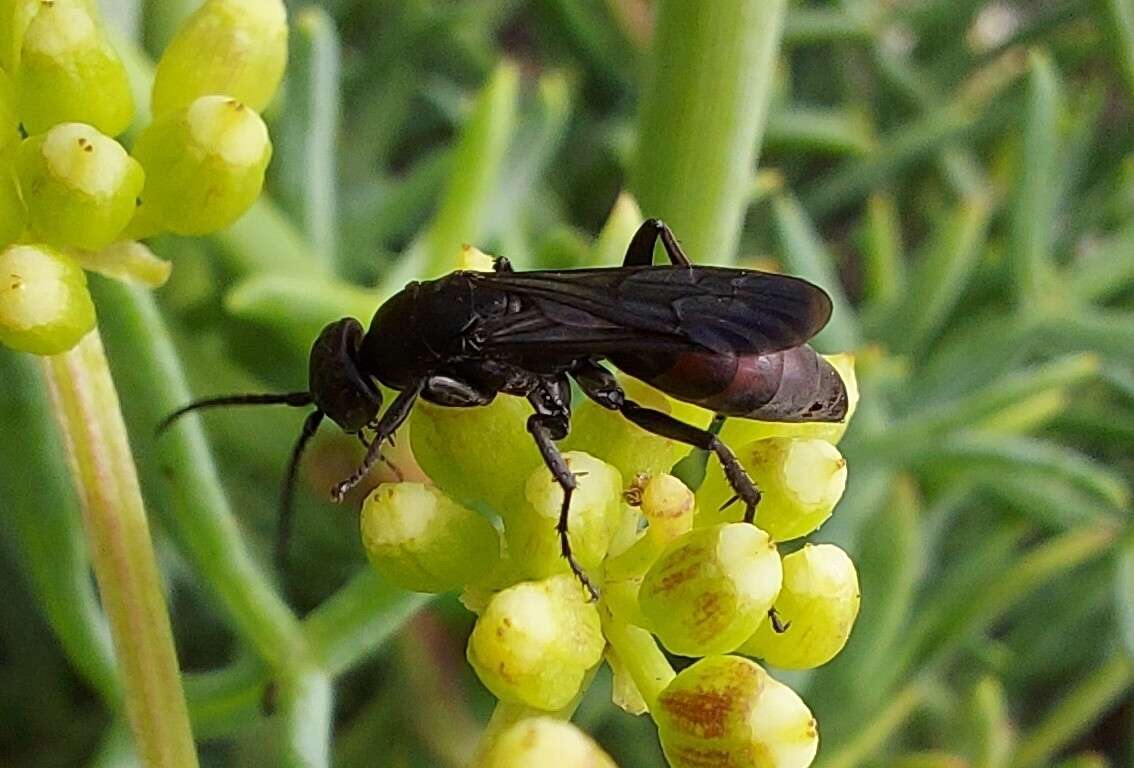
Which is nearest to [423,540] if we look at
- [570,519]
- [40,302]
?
[570,519]

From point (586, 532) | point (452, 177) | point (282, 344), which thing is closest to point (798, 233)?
point (452, 177)

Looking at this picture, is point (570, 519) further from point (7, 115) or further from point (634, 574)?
point (7, 115)

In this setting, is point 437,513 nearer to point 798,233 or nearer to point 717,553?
point 717,553

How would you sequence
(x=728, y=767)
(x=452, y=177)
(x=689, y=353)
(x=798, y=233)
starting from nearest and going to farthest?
(x=728, y=767) → (x=689, y=353) → (x=452, y=177) → (x=798, y=233)

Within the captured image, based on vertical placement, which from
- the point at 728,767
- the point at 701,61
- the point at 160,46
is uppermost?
the point at 160,46

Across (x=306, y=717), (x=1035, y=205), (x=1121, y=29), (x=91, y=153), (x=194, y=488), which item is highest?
(x=1121, y=29)

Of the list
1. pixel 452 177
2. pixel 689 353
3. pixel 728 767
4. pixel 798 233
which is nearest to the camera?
pixel 728 767

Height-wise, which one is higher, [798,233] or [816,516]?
[798,233]

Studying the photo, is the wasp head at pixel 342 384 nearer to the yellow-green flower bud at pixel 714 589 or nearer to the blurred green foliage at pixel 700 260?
the blurred green foliage at pixel 700 260
